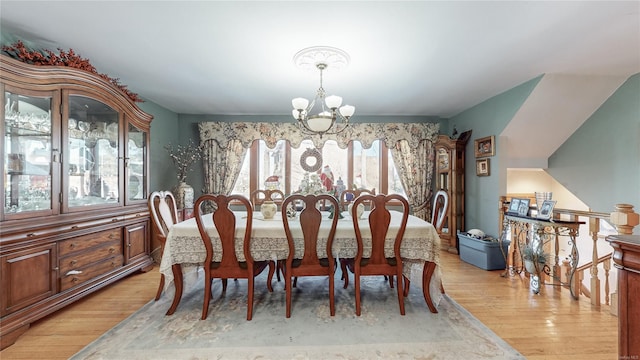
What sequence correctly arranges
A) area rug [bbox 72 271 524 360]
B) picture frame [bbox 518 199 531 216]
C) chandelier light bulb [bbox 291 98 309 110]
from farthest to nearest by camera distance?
1. picture frame [bbox 518 199 531 216]
2. chandelier light bulb [bbox 291 98 309 110]
3. area rug [bbox 72 271 524 360]

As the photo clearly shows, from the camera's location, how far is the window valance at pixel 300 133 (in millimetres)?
4711

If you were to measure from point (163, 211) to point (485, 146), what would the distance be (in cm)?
427

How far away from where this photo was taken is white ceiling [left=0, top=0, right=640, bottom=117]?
184 centimetres

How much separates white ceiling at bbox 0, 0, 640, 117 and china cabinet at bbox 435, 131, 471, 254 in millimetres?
1069

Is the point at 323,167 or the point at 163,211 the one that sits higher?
the point at 323,167

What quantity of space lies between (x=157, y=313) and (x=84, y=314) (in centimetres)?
62

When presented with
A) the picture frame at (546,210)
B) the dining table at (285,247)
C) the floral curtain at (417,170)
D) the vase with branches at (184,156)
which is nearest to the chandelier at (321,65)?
the dining table at (285,247)

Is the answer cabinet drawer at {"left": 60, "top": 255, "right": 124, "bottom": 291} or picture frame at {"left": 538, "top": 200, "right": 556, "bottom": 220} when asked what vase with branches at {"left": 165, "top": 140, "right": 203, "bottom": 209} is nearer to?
cabinet drawer at {"left": 60, "top": 255, "right": 124, "bottom": 291}

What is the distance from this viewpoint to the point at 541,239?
2889 mm

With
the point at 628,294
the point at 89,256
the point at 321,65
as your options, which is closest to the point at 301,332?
the point at 628,294

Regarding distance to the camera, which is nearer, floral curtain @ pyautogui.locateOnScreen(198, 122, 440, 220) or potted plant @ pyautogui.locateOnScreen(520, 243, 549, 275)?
potted plant @ pyautogui.locateOnScreen(520, 243, 549, 275)

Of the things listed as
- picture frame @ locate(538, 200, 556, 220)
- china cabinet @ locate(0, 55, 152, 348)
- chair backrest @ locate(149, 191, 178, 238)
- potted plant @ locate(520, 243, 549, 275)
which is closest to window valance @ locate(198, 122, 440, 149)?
china cabinet @ locate(0, 55, 152, 348)

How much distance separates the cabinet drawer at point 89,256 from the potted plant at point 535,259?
4.46 m

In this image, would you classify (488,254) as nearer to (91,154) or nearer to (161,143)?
(91,154)
